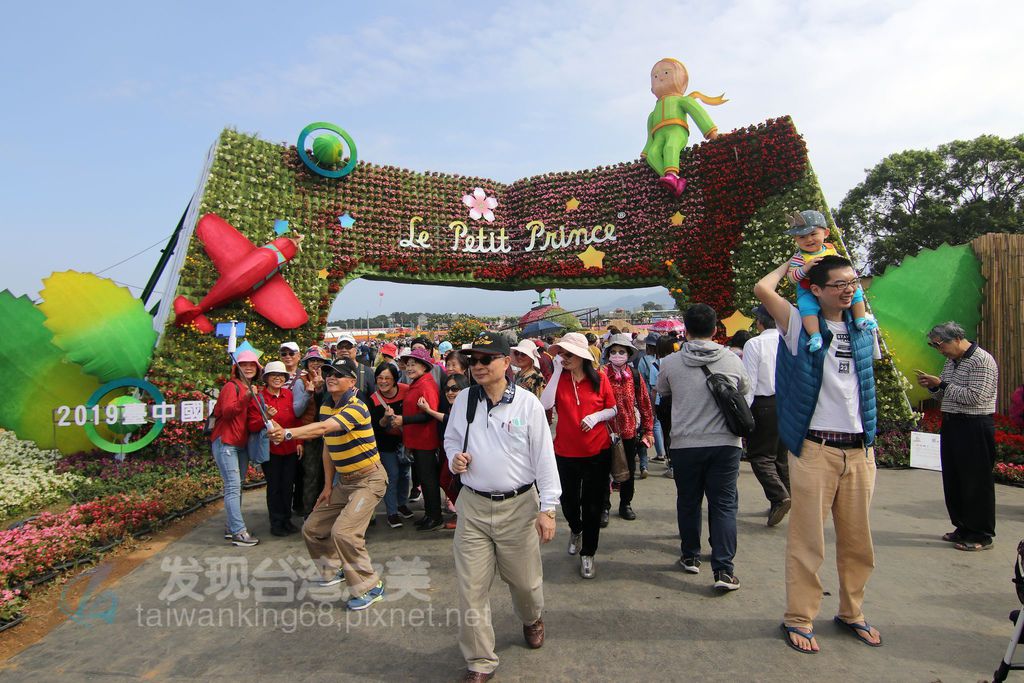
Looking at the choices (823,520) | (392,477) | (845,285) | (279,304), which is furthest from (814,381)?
(279,304)

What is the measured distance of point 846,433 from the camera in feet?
10.1

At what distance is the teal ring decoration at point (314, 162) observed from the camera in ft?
36.6

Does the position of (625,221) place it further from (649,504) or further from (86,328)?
(86,328)

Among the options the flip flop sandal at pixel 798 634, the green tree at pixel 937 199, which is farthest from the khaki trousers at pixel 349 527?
the green tree at pixel 937 199

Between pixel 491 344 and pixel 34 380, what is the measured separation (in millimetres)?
8665

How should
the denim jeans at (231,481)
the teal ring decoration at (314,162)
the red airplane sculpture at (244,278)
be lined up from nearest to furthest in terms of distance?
the denim jeans at (231,481), the red airplane sculpture at (244,278), the teal ring decoration at (314,162)

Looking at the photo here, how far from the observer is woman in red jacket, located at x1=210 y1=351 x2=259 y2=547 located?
17.0ft

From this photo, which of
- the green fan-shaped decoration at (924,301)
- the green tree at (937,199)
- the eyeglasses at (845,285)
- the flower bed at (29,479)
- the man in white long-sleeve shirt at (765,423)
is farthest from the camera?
the green tree at (937,199)

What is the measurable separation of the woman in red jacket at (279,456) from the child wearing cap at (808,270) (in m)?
4.54

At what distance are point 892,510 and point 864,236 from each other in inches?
977

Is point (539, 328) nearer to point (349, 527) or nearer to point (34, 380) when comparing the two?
point (34, 380)

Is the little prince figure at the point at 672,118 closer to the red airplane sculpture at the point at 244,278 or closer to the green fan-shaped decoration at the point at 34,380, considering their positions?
the red airplane sculpture at the point at 244,278

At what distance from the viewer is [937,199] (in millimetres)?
23578

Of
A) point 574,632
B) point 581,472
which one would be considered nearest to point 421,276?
point 581,472
